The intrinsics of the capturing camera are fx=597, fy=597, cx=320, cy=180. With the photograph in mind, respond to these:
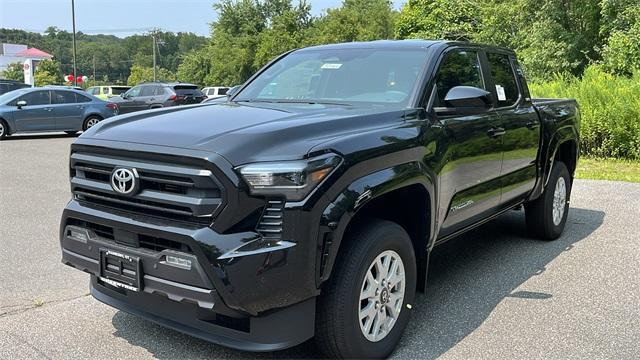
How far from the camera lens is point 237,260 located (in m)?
2.77

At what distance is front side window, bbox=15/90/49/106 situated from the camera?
680 inches

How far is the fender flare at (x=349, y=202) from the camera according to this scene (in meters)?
2.95

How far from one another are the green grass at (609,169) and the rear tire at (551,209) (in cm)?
479

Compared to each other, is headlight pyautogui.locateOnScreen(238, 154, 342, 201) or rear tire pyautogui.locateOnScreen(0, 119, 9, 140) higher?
headlight pyautogui.locateOnScreen(238, 154, 342, 201)

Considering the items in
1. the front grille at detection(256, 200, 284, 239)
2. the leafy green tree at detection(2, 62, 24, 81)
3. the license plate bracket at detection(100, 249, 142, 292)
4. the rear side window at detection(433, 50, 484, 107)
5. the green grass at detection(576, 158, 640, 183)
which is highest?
the rear side window at detection(433, 50, 484, 107)

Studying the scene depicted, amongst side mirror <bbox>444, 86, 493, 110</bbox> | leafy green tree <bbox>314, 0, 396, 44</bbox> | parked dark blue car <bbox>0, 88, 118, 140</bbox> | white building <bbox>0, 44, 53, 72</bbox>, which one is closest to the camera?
side mirror <bbox>444, 86, 493, 110</bbox>

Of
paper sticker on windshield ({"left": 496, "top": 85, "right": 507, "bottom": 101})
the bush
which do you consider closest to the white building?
the bush

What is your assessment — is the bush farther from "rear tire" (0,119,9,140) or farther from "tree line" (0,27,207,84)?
"tree line" (0,27,207,84)

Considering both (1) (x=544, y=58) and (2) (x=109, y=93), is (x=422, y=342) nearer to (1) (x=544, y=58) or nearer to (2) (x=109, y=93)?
(1) (x=544, y=58)

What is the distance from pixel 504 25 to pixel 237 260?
28.6 metres

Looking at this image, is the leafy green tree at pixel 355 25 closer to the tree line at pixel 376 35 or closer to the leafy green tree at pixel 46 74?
the tree line at pixel 376 35

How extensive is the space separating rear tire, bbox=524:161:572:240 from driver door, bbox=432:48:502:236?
1.32 metres

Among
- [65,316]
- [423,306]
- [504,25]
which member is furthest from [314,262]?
[504,25]

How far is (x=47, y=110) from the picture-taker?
17.5 metres
